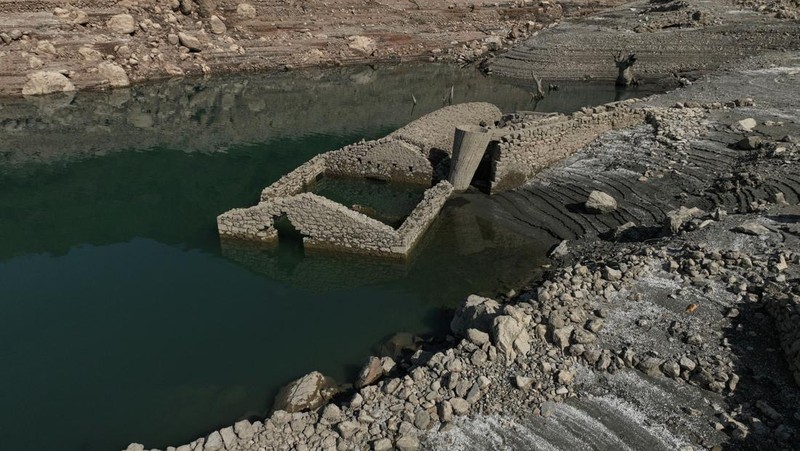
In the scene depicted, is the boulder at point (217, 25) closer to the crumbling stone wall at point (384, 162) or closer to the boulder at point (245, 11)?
the boulder at point (245, 11)

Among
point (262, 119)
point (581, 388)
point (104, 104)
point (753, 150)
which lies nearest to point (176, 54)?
point (104, 104)

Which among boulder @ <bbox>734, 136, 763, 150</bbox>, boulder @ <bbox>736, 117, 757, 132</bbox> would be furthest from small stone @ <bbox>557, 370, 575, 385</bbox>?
boulder @ <bbox>736, 117, 757, 132</bbox>

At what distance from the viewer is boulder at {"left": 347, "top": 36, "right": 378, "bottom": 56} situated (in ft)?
157

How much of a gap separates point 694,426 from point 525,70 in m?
37.5

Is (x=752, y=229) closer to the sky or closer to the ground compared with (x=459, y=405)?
closer to the sky

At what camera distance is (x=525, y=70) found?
42969mm

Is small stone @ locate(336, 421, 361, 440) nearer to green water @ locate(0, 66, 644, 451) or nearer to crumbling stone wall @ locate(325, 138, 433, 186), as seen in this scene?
green water @ locate(0, 66, 644, 451)

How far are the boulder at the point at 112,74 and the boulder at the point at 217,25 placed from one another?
9176mm

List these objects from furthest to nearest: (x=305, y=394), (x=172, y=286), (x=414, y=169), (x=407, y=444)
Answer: (x=414, y=169), (x=172, y=286), (x=305, y=394), (x=407, y=444)

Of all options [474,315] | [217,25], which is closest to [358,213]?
[474,315]

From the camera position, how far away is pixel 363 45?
158 feet

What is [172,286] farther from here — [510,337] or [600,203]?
[600,203]

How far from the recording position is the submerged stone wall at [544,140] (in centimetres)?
2108

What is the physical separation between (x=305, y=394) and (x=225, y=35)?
4119 cm
